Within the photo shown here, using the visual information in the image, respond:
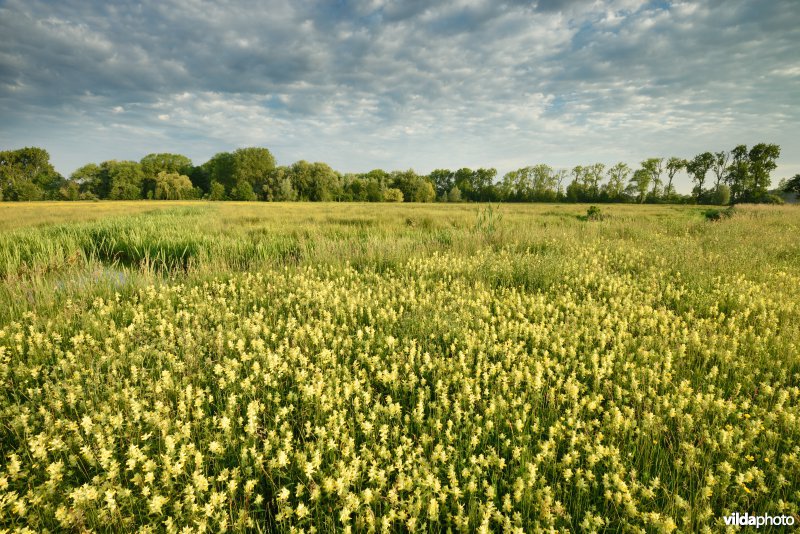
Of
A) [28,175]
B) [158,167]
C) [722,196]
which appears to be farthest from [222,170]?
[722,196]

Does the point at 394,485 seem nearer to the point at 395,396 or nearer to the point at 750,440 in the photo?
the point at 395,396

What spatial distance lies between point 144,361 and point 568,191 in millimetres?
100789

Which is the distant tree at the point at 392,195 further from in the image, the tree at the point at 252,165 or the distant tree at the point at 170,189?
the distant tree at the point at 170,189

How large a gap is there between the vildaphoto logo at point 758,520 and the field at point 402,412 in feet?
0.17

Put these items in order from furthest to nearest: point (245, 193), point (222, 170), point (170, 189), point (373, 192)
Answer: point (222, 170), point (373, 192), point (170, 189), point (245, 193)

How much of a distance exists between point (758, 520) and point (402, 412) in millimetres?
2095

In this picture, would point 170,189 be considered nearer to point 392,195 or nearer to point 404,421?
point 392,195

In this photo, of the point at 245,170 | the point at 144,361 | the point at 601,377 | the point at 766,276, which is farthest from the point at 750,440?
the point at 245,170

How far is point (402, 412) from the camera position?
2.80 metres

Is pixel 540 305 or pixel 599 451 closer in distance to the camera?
pixel 599 451

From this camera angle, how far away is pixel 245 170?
8862 centimetres

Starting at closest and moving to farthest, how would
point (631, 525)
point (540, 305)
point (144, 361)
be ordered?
point (631, 525), point (144, 361), point (540, 305)

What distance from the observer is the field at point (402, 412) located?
6.28ft

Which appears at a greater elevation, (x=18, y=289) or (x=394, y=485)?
(x=18, y=289)
